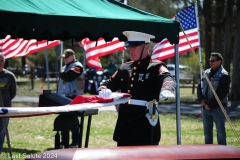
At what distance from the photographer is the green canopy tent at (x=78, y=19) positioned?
20.0 ft

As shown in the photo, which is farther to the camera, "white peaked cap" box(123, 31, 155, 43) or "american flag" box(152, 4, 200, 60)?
"american flag" box(152, 4, 200, 60)

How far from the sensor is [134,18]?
22.2ft

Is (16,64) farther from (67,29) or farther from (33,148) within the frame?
(67,29)

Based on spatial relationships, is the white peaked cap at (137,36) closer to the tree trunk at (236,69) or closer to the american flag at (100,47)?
the american flag at (100,47)

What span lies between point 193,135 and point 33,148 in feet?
12.6

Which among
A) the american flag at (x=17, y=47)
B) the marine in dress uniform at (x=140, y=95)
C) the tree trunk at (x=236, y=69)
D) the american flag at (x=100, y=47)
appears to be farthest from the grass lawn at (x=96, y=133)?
the tree trunk at (x=236, y=69)

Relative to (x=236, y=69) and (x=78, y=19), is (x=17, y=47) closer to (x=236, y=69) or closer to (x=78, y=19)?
(x=78, y=19)

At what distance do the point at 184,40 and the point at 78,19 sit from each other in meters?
4.87

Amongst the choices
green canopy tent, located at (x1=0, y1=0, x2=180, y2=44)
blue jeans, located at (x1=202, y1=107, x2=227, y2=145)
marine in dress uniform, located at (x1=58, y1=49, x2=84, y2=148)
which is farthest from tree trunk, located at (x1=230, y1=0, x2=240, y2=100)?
green canopy tent, located at (x1=0, y1=0, x2=180, y2=44)

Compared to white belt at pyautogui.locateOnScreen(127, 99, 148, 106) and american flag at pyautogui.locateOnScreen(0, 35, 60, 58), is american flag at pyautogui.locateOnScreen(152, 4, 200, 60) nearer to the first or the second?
american flag at pyautogui.locateOnScreen(0, 35, 60, 58)

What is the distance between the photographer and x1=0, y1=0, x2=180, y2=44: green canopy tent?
6.10m

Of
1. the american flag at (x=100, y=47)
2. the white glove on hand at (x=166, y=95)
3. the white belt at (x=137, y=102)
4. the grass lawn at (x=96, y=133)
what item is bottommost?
the grass lawn at (x=96, y=133)

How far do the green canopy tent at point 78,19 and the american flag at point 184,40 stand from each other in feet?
11.3

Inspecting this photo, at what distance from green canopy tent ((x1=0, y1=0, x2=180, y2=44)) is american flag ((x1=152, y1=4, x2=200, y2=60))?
344cm
